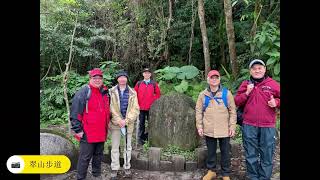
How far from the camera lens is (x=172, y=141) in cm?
593

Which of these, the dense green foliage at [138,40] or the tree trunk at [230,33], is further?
the dense green foliage at [138,40]

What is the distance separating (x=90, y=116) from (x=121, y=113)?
30.0 inches

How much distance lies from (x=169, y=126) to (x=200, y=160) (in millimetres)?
831

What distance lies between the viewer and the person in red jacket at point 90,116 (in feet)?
15.1

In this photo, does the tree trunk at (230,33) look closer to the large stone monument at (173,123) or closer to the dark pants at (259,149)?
the large stone monument at (173,123)

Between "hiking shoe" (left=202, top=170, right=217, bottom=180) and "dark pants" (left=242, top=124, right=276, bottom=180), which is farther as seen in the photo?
"hiking shoe" (left=202, top=170, right=217, bottom=180)

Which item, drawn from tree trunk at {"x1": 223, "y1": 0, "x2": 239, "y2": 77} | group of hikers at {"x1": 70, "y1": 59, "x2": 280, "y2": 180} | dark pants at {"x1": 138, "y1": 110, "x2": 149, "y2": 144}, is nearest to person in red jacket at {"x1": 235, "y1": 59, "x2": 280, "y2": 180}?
group of hikers at {"x1": 70, "y1": 59, "x2": 280, "y2": 180}

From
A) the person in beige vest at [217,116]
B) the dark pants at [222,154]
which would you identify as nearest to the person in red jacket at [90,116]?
the person in beige vest at [217,116]

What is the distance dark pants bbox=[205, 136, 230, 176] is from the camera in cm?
490

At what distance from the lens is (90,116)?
466 cm

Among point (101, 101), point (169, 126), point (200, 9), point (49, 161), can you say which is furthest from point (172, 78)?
point (49, 161)
